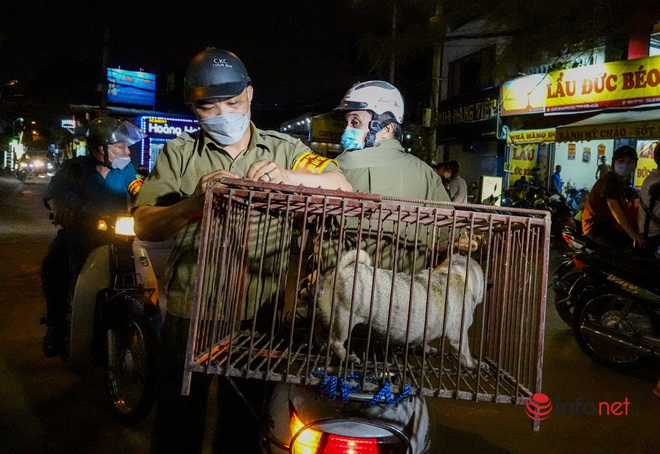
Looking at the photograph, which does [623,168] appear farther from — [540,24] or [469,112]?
[469,112]

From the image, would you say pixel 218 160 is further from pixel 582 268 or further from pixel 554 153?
pixel 554 153

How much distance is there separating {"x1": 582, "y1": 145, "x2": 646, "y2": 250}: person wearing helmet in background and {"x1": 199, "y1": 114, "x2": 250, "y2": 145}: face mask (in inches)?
173

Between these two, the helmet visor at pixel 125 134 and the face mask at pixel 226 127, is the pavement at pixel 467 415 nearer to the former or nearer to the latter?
the helmet visor at pixel 125 134

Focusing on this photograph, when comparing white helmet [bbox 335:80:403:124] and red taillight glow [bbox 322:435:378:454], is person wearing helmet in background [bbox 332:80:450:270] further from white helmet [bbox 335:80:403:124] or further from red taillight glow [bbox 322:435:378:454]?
red taillight glow [bbox 322:435:378:454]

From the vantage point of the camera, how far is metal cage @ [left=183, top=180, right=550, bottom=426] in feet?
4.58

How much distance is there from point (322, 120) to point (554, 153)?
697 cm

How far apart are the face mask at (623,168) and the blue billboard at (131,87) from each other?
3325 cm


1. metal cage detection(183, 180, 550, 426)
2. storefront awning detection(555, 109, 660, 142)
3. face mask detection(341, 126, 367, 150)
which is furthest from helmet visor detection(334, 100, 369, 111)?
storefront awning detection(555, 109, 660, 142)

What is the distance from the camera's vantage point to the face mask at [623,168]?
5482 mm

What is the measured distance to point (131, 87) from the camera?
33.8m

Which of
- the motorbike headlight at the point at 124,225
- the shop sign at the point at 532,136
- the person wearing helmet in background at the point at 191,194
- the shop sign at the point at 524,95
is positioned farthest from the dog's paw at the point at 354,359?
the shop sign at the point at 532,136

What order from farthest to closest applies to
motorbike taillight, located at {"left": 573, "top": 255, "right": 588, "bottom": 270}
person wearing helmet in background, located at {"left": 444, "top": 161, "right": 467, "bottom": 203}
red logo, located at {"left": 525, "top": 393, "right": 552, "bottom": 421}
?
person wearing helmet in background, located at {"left": 444, "top": 161, "right": 467, "bottom": 203} < motorbike taillight, located at {"left": 573, "top": 255, "right": 588, "bottom": 270} < red logo, located at {"left": 525, "top": 393, "right": 552, "bottom": 421}

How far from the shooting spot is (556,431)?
3453 millimetres

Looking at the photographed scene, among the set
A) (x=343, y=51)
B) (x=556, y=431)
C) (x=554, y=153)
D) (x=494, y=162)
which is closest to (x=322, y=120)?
(x=494, y=162)
